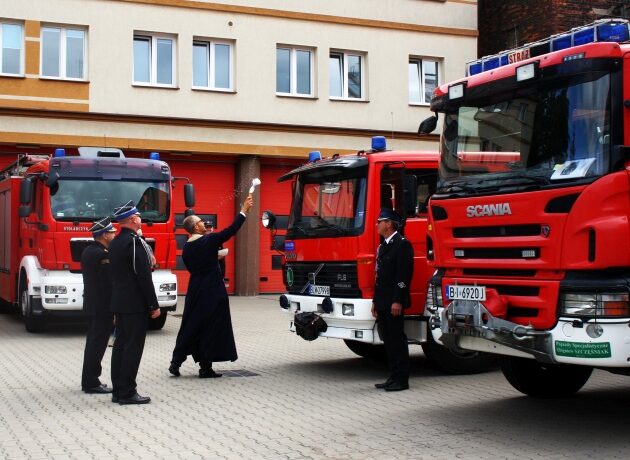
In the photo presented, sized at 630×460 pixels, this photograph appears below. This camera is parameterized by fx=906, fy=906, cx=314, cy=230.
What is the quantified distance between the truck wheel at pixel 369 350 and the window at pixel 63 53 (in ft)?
42.6

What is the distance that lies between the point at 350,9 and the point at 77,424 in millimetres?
18899

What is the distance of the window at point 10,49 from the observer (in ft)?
70.8

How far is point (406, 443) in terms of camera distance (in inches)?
283

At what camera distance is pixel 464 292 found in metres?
7.71

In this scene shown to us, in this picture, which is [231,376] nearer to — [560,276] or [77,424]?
[77,424]

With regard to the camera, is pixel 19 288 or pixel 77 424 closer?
pixel 77 424

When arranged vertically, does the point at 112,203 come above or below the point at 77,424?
above

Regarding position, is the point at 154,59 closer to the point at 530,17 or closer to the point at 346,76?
the point at 346,76

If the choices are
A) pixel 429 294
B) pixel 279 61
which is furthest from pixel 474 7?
pixel 429 294

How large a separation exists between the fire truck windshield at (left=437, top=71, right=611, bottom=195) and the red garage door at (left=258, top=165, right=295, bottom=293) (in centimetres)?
1618

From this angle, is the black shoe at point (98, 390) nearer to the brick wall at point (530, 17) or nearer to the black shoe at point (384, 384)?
the black shoe at point (384, 384)

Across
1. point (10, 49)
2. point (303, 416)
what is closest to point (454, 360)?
point (303, 416)

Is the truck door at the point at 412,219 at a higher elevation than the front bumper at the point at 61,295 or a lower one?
higher

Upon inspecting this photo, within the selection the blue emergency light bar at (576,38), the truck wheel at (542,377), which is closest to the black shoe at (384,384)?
the truck wheel at (542,377)
